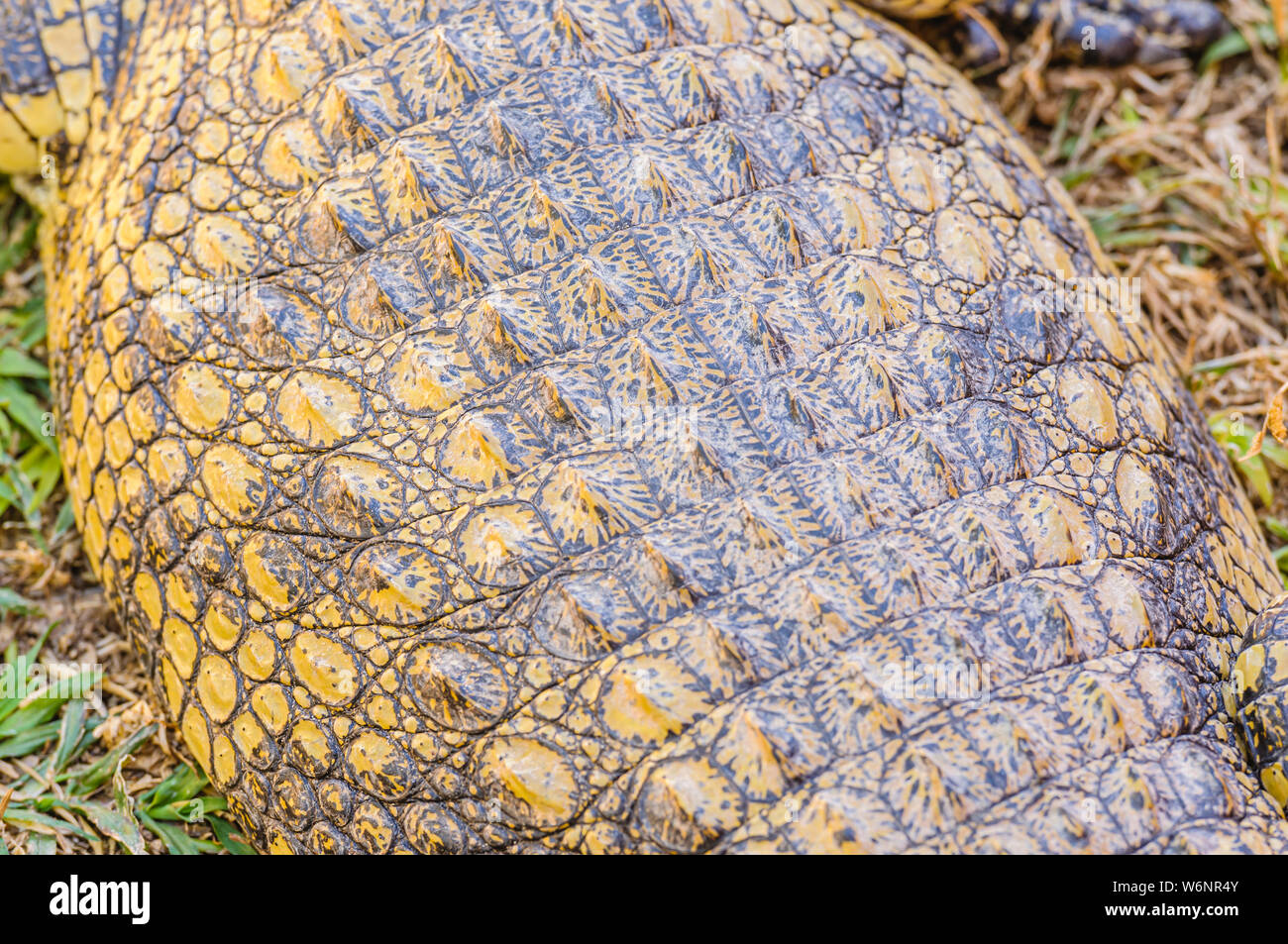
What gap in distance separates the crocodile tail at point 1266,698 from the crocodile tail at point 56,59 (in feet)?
9.50

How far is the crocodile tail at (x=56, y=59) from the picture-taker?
2598 millimetres

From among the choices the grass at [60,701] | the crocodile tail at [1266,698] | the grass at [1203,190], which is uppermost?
the grass at [1203,190]

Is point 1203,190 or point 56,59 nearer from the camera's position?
point 56,59

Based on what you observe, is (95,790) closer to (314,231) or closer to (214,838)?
(214,838)

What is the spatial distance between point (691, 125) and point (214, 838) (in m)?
2.00

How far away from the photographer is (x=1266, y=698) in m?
1.90

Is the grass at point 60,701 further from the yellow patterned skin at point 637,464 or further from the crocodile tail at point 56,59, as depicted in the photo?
the crocodile tail at point 56,59

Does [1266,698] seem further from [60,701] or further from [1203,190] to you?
[60,701]

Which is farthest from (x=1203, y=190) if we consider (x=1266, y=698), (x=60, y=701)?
(x=60, y=701)

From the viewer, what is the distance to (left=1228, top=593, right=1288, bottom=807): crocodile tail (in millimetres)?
1869

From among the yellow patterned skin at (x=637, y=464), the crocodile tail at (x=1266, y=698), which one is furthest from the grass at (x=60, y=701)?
the crocodile tail at (x=1266, y=698)

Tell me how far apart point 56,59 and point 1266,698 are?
307 centimetres

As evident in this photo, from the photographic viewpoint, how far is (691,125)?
2100mm
